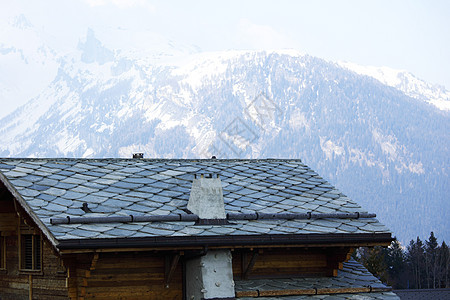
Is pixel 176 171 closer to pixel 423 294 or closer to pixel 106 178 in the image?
pixel 106 178

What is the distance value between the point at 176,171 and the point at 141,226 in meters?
2.95

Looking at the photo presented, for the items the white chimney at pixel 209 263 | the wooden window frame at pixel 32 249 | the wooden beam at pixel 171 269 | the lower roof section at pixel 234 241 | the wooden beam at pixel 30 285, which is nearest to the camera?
the lower roof section at pixel 234 241

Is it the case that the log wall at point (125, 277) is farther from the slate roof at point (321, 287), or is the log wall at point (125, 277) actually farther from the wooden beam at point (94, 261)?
the slate roof at point (321, 287)

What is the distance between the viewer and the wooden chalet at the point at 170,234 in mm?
12609

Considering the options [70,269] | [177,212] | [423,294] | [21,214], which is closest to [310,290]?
[177,212]

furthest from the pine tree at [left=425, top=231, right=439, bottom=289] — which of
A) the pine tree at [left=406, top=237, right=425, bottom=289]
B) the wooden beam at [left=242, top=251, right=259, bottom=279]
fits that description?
the wooden beam at [left=242, top=251, right=259, bottom=279]

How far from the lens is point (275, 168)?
1667cm

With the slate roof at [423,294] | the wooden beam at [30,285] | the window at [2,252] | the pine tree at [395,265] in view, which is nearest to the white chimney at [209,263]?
the wooden beam at [30,285]

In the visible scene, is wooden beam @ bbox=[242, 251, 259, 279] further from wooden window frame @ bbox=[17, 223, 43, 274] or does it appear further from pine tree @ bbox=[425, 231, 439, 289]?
pine tree @ bbox=[425, 231, 439, 289]

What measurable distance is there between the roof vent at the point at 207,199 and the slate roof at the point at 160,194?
0.23 metres

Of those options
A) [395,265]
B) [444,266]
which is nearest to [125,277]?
[395,265]

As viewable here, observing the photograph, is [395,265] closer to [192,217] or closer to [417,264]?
[417,264]

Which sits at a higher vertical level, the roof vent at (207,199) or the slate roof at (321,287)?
the roof vent at (207,199)

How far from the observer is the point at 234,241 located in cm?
1292
